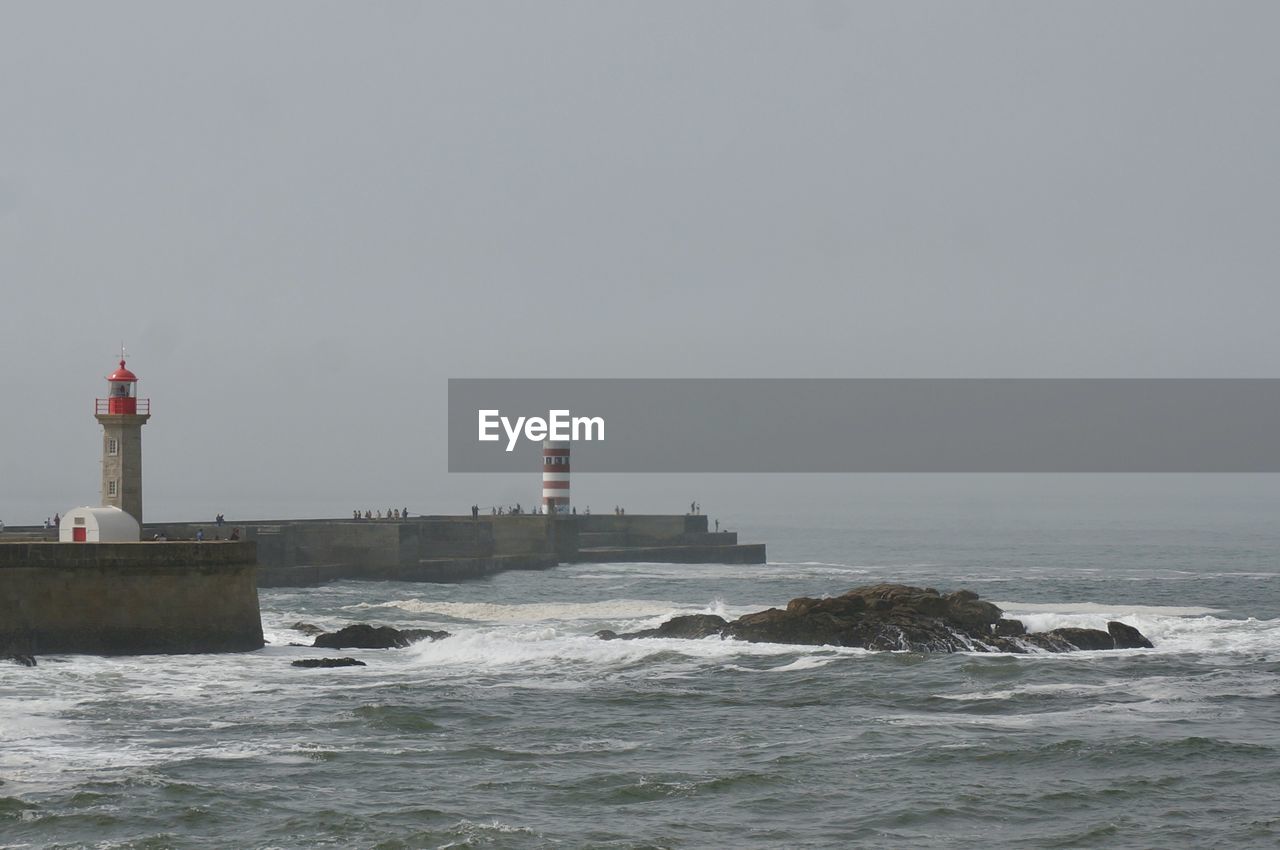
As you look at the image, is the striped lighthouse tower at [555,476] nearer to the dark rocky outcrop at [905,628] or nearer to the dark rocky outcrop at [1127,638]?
the dark rocky outcrop at [905,628]

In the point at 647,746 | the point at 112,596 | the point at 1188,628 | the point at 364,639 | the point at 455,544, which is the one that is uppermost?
the point at 455,544

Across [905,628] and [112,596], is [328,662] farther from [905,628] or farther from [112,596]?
[905,628]

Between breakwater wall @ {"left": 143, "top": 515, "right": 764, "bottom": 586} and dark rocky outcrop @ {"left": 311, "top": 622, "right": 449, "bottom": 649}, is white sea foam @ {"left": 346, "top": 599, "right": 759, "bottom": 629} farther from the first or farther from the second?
dark rocky outcrop @ {"left": 311, "top": 622, "right": 449, "bottom": 649}

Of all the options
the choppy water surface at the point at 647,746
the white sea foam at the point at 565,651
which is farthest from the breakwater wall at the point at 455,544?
the choppy water surface at the point at 647,746

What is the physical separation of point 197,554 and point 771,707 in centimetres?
1103

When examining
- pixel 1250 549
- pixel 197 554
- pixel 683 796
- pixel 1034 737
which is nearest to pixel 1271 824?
pixel 1034 737

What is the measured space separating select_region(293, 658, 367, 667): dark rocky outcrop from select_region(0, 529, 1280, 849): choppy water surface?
13.7 inches

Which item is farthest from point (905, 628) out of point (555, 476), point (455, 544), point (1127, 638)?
point (555, 476)

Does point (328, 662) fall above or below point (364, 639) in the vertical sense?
below

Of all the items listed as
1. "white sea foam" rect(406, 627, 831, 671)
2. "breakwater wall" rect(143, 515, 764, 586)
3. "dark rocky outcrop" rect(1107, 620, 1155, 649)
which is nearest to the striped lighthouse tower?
"breakwater wall" rect(143, 515, 764, 586)

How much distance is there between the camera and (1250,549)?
287ft

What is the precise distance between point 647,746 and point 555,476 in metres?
53.1

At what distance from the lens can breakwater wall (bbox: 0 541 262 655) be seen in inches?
1093

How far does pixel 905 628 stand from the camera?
30984 millimetres
